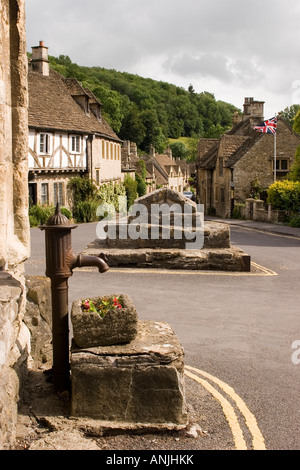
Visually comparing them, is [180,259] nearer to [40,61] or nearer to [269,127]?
[269,127]

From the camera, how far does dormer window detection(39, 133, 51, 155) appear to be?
31.3 metres

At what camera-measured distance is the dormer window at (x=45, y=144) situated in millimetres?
31328

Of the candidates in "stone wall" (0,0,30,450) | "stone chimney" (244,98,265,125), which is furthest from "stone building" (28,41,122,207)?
"stone wall" (0,0,30,450)

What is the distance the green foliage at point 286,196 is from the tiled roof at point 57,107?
14.3 m

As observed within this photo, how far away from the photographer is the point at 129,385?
463 centimetres

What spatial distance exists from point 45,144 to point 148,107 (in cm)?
9831

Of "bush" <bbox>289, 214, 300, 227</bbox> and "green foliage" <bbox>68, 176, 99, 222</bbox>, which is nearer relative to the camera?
"bush" <bbox>289, 214, 300, 227</bbox>

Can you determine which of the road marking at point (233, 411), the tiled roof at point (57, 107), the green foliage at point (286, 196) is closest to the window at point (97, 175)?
the tiled roof at point (57, 107)

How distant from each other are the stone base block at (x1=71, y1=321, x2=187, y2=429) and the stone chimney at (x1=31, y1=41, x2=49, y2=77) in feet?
118

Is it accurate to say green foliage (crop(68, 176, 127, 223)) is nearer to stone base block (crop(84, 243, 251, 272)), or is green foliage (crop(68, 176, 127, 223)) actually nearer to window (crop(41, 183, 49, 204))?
window (crop(41, 183, 49, 204))

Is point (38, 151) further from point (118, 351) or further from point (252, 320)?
point (118, 351)

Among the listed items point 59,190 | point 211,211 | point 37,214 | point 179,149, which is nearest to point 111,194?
point 59,190

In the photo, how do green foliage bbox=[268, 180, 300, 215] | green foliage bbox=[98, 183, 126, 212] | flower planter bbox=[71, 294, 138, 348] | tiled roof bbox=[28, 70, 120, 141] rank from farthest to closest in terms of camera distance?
1. green foliage bbox=[98, 183, 126, 212]
2. green foliage bbox=[268, 180, 300, 215]
3. tiled roof bbox=[28, 70, 120, 141]
4. flower planter bbox=[71, 294, 138, 348]

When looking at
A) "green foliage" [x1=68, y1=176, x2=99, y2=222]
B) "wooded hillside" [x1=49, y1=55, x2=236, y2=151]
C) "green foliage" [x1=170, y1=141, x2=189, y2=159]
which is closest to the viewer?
"green foliage" [x1=68, y1=176, x2=99, y2=222]
